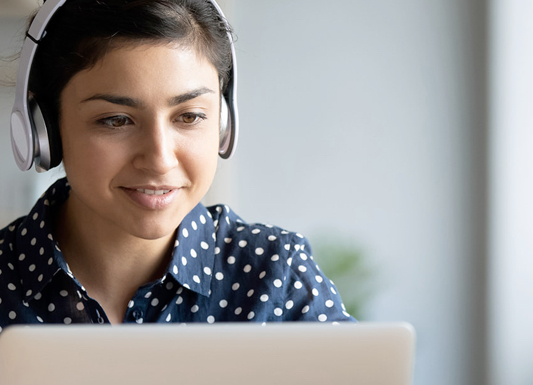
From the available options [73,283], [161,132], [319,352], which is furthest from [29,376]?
[73,283]

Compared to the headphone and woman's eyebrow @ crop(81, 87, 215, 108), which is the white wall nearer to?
the headphone

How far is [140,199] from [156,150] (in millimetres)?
113

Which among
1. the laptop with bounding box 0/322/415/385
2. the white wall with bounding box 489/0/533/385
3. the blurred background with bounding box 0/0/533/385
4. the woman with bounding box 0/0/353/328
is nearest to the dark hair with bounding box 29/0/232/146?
the woman with bounding box 0/0/353/328

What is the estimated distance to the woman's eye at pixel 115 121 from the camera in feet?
3.43

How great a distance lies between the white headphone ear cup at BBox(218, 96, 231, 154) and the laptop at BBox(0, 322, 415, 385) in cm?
72

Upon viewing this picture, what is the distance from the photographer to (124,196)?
3.52 feet

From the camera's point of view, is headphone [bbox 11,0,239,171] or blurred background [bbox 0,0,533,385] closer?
headphone [bbox 11,0,239,171]

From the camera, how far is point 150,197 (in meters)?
1.07

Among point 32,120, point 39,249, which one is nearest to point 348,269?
point 39,249

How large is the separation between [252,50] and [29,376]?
6.44ft

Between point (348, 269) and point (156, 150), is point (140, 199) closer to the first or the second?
point (156, 150)

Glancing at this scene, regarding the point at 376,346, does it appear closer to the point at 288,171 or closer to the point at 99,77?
the point at 99,77

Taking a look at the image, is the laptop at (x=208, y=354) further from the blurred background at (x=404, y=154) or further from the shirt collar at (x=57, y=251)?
the blurred background at (x=404, y=154)

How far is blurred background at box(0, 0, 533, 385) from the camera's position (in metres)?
2.35
